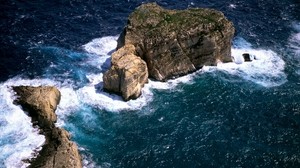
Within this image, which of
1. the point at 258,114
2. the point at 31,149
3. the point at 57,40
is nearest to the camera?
the point at 31,149

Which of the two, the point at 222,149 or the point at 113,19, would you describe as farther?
the point at 113,19

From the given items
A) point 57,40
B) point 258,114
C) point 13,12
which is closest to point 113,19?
point 57,40

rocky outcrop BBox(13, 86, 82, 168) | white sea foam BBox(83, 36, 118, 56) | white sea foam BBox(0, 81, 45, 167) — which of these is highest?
white sea foam BBox(83, 36, 118, 56)

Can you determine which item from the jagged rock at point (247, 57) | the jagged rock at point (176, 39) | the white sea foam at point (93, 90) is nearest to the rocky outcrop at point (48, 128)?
the white sea foam at point (93, 90)

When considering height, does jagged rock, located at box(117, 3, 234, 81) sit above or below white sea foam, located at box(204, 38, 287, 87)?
above

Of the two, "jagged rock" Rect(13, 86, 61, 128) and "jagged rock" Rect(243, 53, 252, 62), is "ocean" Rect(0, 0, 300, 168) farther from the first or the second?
"jagged rock" Rect(243, 53, 252, 62)

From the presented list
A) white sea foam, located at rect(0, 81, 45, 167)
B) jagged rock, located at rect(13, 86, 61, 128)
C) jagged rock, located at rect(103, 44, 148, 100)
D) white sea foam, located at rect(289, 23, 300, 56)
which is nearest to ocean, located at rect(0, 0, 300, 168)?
white sea foam, located at rect(0, 81, 45, 167)

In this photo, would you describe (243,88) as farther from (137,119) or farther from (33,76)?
(33,76)

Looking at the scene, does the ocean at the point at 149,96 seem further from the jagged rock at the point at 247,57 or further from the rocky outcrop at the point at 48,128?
the jagged rock at the point at 247,57
